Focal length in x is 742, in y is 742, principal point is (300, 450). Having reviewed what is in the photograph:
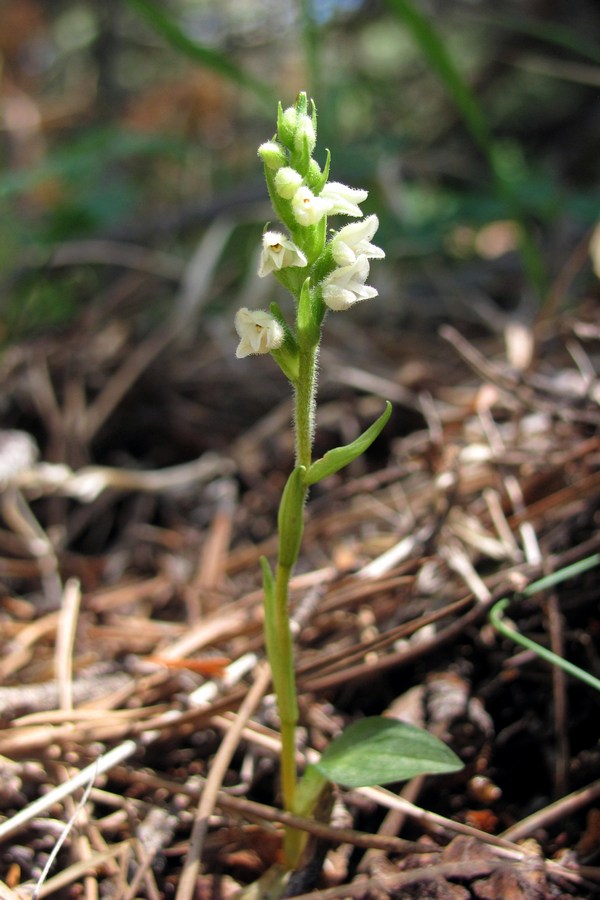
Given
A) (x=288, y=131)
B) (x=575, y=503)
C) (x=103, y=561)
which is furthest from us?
(x=103, y=561)

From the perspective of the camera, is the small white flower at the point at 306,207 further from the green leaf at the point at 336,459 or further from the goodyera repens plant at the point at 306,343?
the green leaf at the point at 336,459

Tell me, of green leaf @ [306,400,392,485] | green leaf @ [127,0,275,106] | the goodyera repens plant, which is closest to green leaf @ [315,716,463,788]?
the goodyera repens plant

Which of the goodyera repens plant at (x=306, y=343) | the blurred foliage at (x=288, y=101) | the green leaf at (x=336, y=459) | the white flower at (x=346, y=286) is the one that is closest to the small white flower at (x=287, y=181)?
the goodyera repens plant at (x=306, y=343)

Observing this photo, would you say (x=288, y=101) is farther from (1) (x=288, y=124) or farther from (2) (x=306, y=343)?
(2) (x=306, y=343)

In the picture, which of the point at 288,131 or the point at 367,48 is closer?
the point at 288,131

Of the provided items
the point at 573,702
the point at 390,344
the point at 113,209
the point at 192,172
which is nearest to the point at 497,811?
the point at 573,702

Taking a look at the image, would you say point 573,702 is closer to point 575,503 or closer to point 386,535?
point 575,503
